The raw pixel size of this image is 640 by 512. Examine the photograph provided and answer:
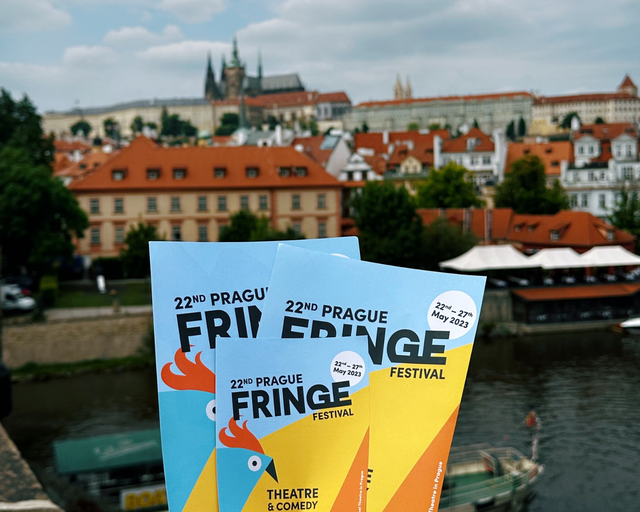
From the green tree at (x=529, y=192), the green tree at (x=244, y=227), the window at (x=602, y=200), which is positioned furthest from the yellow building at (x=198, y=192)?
the window at (x=602, y=200)

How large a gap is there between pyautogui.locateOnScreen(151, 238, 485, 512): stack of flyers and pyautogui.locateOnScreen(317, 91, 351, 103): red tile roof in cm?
13486

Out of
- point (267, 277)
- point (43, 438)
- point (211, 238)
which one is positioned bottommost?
point (43, 438)

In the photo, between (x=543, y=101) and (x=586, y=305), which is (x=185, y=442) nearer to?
(x=586, y=305)

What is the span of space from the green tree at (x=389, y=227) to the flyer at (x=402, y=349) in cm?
2557

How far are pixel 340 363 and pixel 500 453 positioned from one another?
1303 centimetres

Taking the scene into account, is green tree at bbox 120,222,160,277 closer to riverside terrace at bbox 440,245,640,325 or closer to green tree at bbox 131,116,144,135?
riverside terrace at bbox 440,245,640,325

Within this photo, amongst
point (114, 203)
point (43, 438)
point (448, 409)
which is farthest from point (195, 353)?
point (114, 203)

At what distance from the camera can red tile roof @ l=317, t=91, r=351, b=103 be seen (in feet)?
446

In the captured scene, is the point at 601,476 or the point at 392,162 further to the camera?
the point at 392,162

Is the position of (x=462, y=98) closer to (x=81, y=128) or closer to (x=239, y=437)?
(x=81, y=128)

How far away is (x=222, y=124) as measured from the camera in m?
130

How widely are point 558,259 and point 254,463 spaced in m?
28.3

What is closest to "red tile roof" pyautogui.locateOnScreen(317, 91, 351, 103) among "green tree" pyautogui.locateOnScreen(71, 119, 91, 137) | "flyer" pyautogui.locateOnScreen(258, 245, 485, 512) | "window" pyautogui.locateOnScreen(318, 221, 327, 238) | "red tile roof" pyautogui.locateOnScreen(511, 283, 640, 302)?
"green tree" pyautogui.locateOnScreen(71, 119, 91, 137)

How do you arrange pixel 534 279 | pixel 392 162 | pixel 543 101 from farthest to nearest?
pixel 543 101 < pixel 392 162 < pixel 534 279
